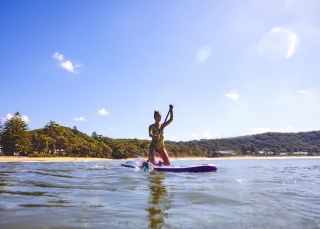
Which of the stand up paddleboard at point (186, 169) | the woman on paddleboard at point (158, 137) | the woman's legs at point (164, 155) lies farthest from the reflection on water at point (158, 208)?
the woman's legs at point (164, 155)

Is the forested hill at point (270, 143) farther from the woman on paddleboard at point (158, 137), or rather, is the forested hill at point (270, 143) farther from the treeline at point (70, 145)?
the woman on paddleboard at point (158, 137)

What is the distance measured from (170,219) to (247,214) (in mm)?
940

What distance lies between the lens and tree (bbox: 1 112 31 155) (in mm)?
64812

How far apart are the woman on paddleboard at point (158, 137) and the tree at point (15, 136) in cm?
5946

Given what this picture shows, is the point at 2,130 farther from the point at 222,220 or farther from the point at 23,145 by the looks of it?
the point at 222,220

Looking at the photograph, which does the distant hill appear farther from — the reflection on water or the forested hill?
the reflection on water

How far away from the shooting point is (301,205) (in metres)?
4.32

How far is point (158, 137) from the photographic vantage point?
12359 mm

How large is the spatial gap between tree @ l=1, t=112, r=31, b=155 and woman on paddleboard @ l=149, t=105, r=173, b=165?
5946 cm

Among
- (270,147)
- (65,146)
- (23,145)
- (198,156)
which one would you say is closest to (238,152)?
(270,147)

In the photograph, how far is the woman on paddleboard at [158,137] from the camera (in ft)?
40.6

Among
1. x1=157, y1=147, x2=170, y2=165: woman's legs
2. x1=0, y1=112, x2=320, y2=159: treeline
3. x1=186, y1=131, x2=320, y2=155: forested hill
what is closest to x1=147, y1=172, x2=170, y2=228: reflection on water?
x1=157, y1=147, x2=170, y2=165: woman's legs

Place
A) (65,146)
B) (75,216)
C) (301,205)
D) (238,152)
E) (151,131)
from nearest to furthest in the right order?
(75,216) < (301,205) < (151,131) < (65,146) < (238,152)

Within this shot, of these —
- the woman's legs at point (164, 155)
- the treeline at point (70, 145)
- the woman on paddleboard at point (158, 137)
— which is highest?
the treeline at point (70, 145)
